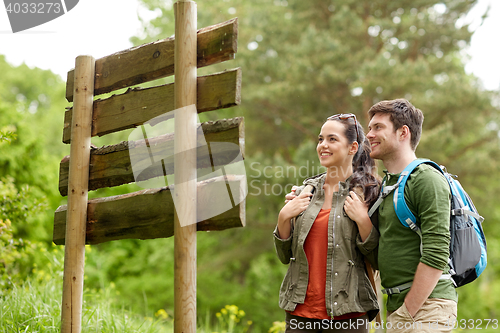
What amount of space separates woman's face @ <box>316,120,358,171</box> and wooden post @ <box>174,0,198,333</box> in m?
0.86

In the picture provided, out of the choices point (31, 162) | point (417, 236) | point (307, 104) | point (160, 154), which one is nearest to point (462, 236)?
point (417, 236)

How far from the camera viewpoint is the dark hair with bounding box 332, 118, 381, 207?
247cm

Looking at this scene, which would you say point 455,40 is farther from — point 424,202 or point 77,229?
point 77,229

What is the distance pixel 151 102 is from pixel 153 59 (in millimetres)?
272

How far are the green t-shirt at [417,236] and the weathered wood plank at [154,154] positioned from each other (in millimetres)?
922

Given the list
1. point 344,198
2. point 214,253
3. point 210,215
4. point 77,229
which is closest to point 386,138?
point 344,198

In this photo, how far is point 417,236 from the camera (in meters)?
2.07

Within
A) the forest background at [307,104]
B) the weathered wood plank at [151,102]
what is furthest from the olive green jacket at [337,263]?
the forest background at [307,104]

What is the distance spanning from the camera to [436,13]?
9.48 m

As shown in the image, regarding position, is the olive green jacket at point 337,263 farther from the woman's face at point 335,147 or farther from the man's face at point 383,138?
the man's face at point 383,138

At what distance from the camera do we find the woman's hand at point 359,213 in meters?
2.29

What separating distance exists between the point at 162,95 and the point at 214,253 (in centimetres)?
1124

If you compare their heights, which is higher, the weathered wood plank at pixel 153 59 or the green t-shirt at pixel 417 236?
the weathered wood plank at pixel 153 59

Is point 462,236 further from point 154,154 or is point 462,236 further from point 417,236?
point 154,154
